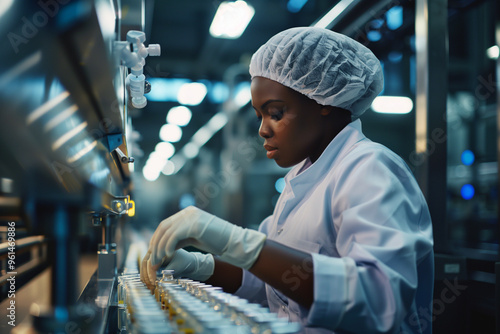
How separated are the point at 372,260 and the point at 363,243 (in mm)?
64

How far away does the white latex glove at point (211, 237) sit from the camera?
1000 mm

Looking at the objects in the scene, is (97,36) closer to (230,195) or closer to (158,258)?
(158,258)

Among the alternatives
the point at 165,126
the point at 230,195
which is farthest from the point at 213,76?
the point at 165,126

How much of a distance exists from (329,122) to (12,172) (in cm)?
98

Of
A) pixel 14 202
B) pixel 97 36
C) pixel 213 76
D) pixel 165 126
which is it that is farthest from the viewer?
pixel 165 126

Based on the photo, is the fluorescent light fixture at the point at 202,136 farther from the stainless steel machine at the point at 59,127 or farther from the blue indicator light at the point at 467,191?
the stainless steel machine at the point at 59,127

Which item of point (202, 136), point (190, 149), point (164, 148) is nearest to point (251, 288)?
point (202, 136)

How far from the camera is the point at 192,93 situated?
6.50 metres

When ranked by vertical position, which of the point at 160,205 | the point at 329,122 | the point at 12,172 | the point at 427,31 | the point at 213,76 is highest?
the point at 213,76

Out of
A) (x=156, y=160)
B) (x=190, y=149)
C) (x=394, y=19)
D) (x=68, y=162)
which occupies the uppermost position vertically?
(x=394, y=19)

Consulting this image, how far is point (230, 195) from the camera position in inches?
238

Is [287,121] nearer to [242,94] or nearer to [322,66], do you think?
[322,66]

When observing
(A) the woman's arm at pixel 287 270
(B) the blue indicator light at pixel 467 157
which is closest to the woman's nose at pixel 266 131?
(A) the woman's arm at pixel 287 270

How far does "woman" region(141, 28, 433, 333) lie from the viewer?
38.2 inches
